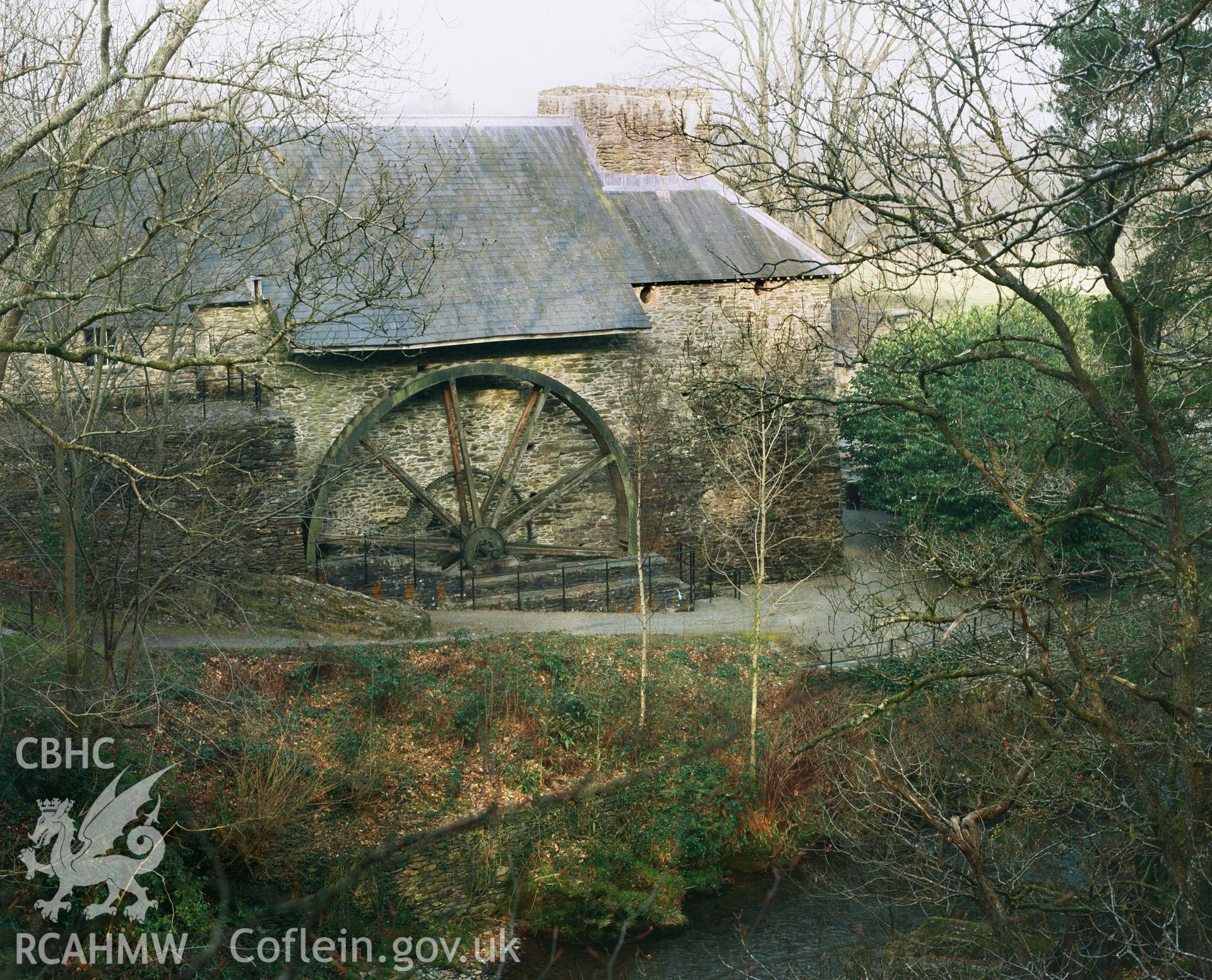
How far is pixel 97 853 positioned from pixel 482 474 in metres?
8.03

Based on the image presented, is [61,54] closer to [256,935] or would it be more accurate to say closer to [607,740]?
[256,935]

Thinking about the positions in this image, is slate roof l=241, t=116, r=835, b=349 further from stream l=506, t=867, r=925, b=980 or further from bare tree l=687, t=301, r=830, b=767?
stream l=506, t=867, r=925, b=980

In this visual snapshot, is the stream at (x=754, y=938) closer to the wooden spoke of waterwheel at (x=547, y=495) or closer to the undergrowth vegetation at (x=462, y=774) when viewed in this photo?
the undergrowth vegetation at (x=462, y=774)

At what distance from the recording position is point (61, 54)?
682cm

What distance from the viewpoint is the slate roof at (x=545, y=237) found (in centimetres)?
1367

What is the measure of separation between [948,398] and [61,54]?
438 inches

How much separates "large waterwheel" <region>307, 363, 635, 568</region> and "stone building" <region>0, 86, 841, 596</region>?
24 mm

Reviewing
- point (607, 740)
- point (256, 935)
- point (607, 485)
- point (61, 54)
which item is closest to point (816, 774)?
point (607, 740)

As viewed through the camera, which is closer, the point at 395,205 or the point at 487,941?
the point at 487,941

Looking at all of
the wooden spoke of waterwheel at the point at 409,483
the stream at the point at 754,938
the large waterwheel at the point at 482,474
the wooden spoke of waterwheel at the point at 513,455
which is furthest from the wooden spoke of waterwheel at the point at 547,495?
the stream at the point at 754,938

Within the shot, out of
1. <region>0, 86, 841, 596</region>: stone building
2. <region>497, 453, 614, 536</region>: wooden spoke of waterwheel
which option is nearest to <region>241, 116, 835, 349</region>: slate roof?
<region>0, 86, 841, 596</region>: stone building

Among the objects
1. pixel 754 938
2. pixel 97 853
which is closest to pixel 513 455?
pixel 754 938

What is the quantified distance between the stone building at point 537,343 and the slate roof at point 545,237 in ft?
0.09

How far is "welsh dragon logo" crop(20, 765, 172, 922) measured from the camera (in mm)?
6918
